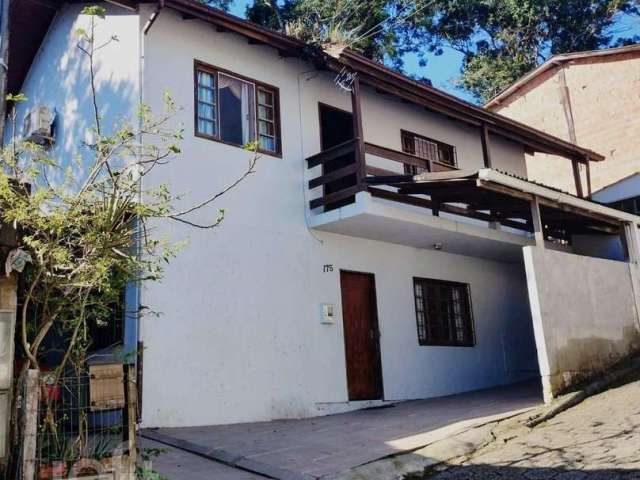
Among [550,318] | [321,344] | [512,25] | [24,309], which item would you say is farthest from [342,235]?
[512,25]

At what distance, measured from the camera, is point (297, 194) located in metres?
10.3

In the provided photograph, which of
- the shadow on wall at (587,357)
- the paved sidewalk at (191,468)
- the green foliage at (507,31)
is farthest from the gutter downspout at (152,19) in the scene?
the green foliage at (507,31)

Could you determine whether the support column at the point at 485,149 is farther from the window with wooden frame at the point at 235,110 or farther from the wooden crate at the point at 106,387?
the wooden crate at the point at 106,387

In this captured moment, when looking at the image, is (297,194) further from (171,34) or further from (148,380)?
(148,380)

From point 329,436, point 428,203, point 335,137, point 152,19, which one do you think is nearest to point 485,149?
point 428,203

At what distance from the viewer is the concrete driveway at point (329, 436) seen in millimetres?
6316

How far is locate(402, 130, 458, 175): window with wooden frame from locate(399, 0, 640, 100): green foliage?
14.6 m

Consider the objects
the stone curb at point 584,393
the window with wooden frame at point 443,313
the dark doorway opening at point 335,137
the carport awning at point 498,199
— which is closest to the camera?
the stone curb at point 584,393

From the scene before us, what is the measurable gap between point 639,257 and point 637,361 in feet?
7.58

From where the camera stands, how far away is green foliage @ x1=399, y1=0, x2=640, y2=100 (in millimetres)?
25734

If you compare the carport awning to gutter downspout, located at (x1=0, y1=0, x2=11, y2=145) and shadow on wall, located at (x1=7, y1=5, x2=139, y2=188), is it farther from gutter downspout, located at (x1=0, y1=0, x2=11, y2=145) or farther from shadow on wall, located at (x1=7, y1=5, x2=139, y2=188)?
gutter downspout, located at (x1=0, y1=0, x2=11, y2=145)

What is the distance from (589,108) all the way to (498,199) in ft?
30.8

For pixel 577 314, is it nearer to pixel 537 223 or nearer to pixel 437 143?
pixel 537 223

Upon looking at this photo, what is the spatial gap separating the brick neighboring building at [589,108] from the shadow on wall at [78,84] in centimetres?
1320
